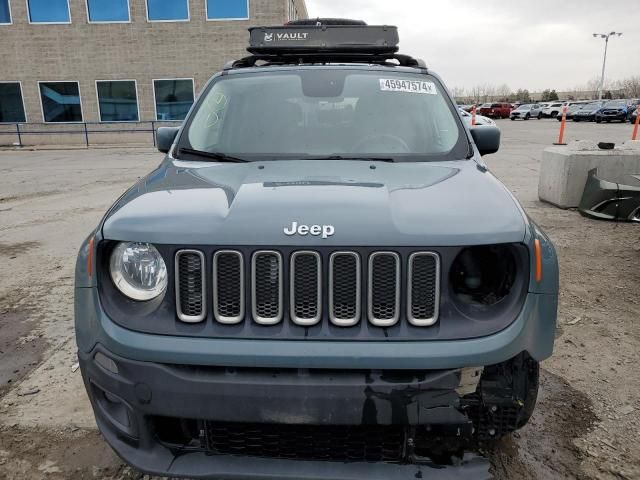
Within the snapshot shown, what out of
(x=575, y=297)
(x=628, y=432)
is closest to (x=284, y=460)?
(x=628, y=432)

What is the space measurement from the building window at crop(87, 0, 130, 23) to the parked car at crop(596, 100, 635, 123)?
3191cm

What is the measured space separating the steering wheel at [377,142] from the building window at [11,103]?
2548 cm

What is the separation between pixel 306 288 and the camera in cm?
186

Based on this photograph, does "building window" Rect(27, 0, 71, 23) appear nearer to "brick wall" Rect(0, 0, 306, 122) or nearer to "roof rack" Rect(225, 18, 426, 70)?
"brick wall" Rect(0, 0, 306, 122)

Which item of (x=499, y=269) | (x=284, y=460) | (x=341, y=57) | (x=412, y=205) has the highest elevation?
(x=341, y=57)

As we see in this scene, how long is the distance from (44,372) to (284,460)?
215 centimetres

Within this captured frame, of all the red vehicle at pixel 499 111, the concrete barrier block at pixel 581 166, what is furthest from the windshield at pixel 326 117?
the red vehicle at pixel 499 111

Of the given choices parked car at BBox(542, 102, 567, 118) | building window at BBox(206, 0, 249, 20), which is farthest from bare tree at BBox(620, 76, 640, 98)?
building window at BBox(206, 0, 249, 20)

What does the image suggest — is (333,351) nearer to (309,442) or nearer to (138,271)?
(309,442)

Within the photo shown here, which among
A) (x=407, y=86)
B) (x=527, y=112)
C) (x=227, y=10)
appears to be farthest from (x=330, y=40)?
(x=527, y=112)

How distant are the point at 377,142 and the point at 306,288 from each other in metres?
1.44

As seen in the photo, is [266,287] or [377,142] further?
Result: [377,142]

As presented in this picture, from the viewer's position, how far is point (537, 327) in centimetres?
192

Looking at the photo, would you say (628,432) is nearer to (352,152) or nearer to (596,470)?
(596,470)
